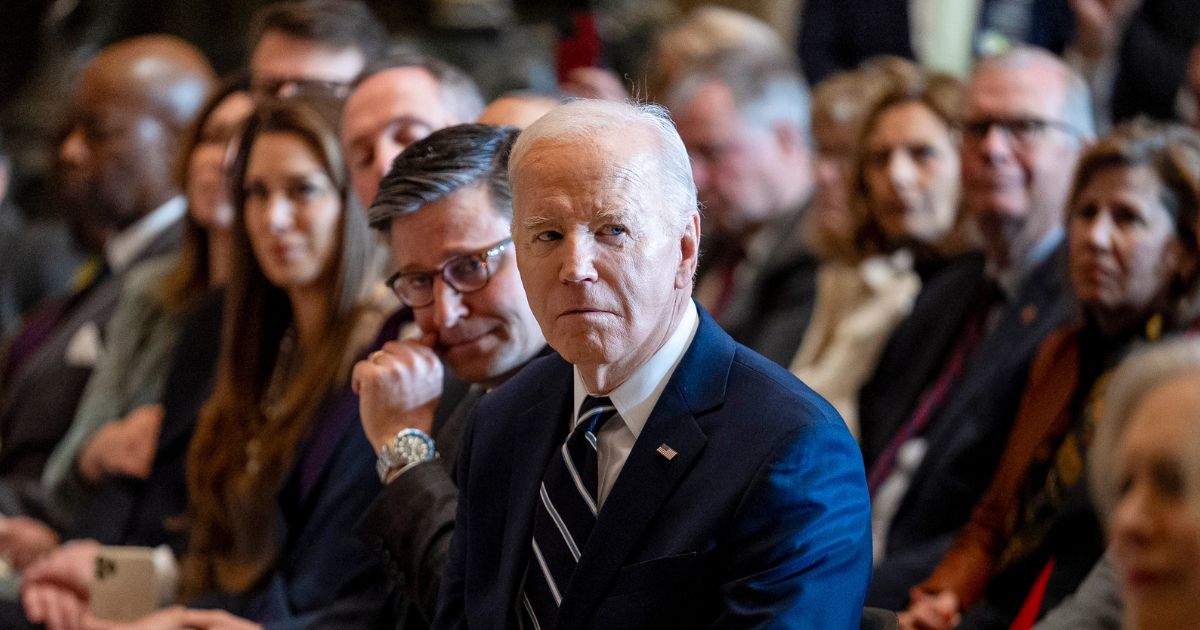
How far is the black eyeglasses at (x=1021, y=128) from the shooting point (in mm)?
4125

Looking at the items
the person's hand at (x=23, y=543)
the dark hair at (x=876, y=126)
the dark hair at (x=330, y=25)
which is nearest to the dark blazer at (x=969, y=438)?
the dark hair at (x=876, y=126)

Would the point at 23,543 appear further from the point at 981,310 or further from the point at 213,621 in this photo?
the point at 981,310

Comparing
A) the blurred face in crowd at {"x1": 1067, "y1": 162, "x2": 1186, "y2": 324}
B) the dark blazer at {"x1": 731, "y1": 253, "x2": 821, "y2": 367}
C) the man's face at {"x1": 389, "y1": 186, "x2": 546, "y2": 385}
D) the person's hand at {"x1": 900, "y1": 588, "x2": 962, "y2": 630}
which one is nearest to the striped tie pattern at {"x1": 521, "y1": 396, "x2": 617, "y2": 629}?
the man's face at {"x1": 389, "y1": 186, "x2": 546, "y2": 385}

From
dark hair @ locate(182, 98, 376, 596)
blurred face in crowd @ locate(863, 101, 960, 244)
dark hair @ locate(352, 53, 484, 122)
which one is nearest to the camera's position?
dark hair @ locate(182, 98, 376, 596)

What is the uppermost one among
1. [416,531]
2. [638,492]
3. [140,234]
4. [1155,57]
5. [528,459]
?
[638,492]

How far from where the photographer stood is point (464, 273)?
2650 mm

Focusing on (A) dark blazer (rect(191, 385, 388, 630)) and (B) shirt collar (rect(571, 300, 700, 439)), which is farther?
(A) dark blazer (rect(191, 385, 388, 630))

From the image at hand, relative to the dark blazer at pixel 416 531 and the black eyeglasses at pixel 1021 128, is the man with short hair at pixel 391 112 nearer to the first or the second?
the dark blazer at pixel 416 531

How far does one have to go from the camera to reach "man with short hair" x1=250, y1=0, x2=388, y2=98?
14.5ft

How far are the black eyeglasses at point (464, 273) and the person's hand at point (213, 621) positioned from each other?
2.57 feet

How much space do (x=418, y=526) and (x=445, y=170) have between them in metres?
0.63

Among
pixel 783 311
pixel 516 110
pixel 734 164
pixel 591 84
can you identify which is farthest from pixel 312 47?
pixel 783 311

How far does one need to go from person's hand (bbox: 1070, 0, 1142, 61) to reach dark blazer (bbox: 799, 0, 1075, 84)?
0.33 meters

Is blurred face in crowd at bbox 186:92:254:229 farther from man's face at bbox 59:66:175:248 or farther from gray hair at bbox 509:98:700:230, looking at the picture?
gray hair at bbox 509:98:700:230
